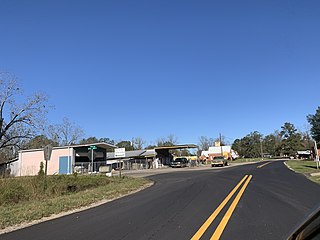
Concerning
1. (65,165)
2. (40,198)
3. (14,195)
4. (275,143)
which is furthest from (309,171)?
(275,143)

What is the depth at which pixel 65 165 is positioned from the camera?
45.7 metres

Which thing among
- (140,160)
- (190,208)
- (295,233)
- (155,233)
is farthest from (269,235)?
(140,160)

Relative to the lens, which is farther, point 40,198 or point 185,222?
point 40,198

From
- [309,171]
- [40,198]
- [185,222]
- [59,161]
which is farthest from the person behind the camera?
[59,161]

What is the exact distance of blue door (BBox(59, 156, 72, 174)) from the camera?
45375 millimetres

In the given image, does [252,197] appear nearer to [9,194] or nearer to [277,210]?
[277,210]

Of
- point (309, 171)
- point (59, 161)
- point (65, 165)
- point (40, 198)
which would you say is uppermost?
point (59, 161)

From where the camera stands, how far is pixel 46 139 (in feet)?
246

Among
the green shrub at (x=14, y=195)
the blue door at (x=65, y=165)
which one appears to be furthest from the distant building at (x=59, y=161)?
the green shrub at (x=14, y=195)

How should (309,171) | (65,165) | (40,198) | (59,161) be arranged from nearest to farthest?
(40,198), (309,171), (65,165), (59,161)

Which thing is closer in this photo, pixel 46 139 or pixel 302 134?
pixel 46 139

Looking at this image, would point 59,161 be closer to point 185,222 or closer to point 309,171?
point 309,171

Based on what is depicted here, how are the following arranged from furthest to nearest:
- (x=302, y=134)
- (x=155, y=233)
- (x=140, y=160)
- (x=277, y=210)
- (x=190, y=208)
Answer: (x=302, y=134), (x=140, y=160), (x=190, y=208), (x=277, y=210), (x=155, y=233)

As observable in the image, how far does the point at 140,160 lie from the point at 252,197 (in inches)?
2305
